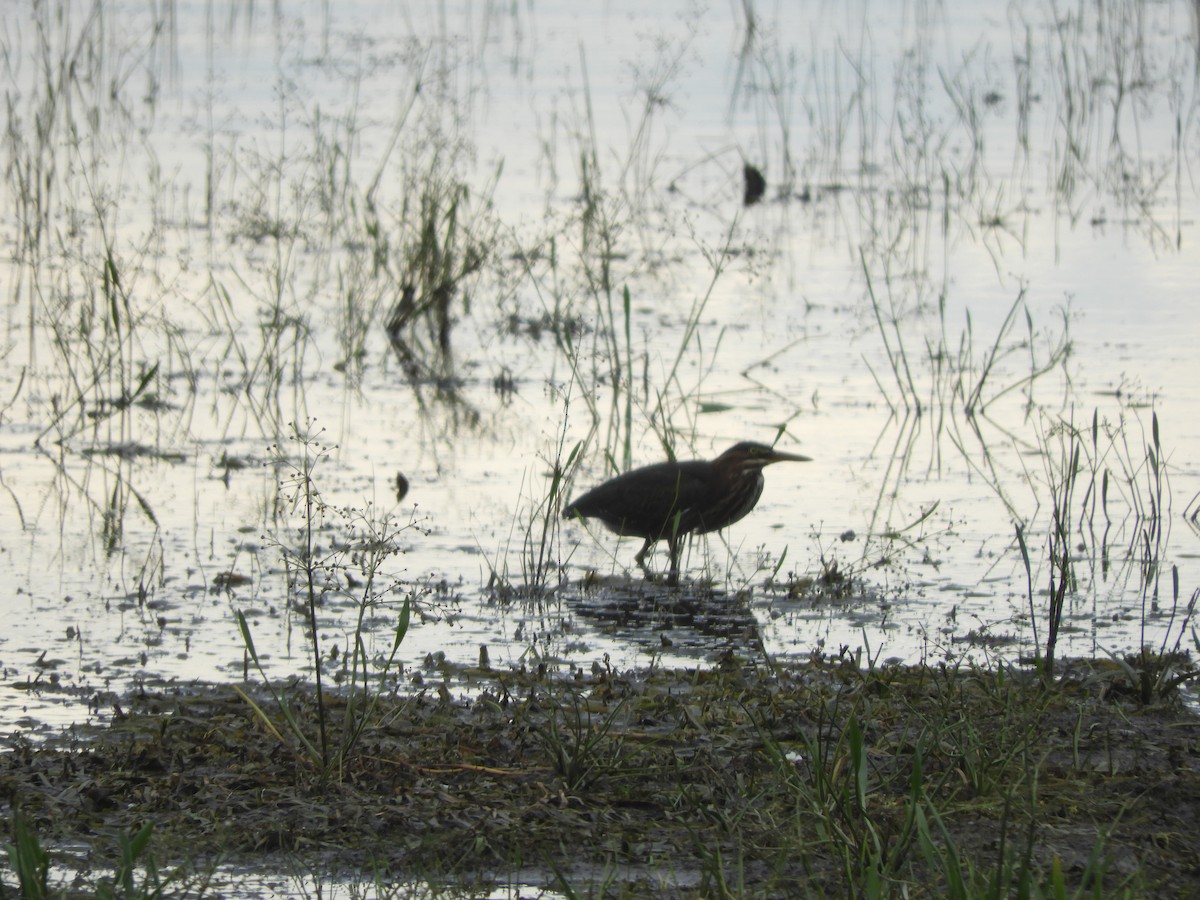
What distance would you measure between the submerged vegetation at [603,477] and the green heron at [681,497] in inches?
6.8

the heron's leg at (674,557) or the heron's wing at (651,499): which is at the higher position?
the heron's wing at (651,499)

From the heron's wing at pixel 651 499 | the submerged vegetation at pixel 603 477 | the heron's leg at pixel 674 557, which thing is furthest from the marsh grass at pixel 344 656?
the heron's leg at pixel 674 557

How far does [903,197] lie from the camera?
43.3 ft

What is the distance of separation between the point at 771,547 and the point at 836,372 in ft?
8.89

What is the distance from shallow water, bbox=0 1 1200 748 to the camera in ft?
21.6

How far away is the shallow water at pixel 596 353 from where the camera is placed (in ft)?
21.6

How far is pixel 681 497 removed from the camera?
7.29 m

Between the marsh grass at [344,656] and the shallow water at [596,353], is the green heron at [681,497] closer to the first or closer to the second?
the shallow water at [596,353]

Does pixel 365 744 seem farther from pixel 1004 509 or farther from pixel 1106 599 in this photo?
pixel 1004 509

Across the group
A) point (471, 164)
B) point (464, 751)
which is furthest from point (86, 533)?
point (471, 164)

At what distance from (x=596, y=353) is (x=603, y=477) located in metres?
0.67

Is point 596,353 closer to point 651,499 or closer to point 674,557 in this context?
point 651,499

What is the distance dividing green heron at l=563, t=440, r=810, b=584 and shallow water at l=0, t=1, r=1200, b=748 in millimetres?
160

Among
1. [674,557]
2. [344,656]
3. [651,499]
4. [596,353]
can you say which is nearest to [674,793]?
[344,656]
